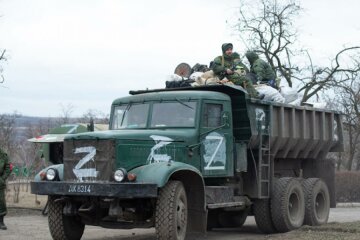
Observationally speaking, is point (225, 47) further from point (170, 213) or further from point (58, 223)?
point (58, 223)

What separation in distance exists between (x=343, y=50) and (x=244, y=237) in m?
15.8

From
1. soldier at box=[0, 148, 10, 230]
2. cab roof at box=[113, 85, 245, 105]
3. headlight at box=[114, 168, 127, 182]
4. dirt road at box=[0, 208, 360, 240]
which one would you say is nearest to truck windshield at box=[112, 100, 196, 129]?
cab roof at box=[113, 85, 245, 105]

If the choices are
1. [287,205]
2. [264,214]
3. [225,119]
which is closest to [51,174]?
[225,119]

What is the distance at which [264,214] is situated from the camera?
1251 cm

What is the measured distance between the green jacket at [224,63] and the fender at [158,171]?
10.1 feet

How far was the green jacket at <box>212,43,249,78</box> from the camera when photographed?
12375 mm

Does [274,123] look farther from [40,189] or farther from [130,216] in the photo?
[40,189]

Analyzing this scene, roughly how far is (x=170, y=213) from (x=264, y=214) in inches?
143

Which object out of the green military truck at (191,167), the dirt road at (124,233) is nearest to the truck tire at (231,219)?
the green military truck at (191,167)

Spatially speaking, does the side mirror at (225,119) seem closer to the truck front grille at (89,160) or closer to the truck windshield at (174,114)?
the truck windshield at (174,114)

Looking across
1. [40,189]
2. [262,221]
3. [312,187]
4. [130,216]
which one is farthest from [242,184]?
[40,189]

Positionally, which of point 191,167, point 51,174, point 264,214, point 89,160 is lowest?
point 264,214

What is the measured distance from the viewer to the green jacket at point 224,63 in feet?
40.6

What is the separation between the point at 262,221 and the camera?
1252cm
